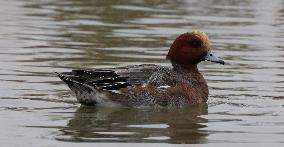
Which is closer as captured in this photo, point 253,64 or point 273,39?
point 253,64

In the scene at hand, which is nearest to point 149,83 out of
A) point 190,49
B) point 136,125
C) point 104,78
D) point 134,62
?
point 104,78

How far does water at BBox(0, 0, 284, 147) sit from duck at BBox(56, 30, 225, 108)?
16cm

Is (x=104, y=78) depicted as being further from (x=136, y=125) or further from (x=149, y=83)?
(x=136, y=125)

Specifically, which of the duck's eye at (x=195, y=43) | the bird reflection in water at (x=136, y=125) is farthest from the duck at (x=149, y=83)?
the bird reflection in water at (x=136, y=125)

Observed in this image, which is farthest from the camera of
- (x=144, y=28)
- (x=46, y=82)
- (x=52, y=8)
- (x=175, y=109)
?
(x=52, y=8)

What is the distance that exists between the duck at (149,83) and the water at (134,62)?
0.52 ft

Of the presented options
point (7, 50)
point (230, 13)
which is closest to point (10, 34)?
point (7, 50)

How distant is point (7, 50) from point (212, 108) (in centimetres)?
489

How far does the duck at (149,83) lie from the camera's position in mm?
11727

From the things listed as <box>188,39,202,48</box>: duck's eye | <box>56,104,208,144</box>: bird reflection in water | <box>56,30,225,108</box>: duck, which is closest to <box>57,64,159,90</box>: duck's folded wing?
<box>56,30,225,108</box>: duck

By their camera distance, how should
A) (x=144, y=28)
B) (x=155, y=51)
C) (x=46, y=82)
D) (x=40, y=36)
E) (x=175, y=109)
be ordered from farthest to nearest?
(x=144, y=28) → (x=40, y=36) → (x=155, y=51) → (x=46, y=82) → (x=175, y=109)

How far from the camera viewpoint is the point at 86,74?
11.8m

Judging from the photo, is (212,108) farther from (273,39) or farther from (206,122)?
(273,39)

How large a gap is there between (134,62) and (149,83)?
336cm
